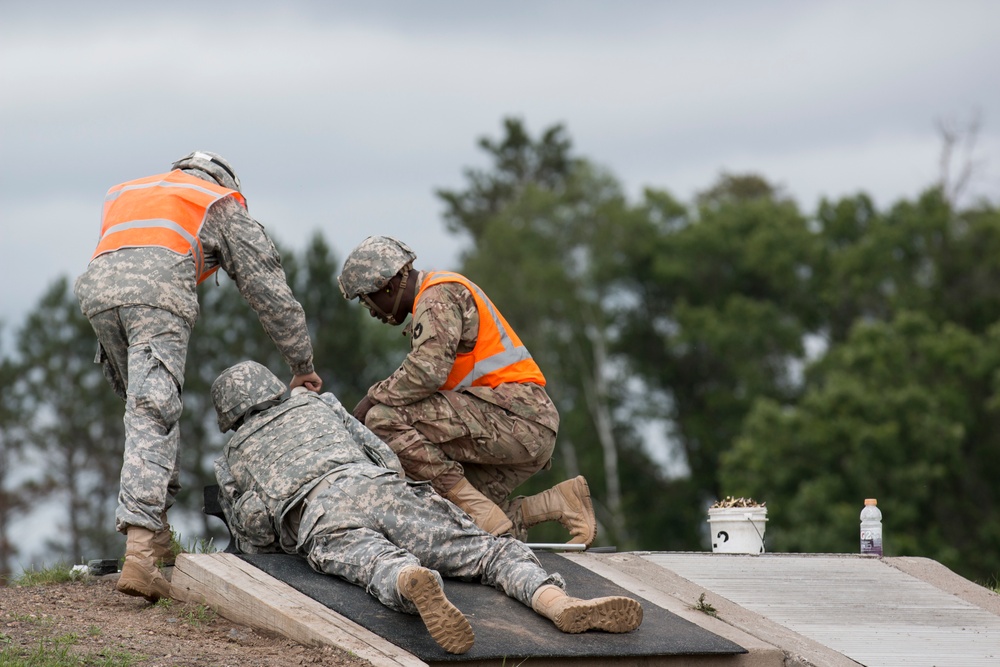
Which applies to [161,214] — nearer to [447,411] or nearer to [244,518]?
[244,518]

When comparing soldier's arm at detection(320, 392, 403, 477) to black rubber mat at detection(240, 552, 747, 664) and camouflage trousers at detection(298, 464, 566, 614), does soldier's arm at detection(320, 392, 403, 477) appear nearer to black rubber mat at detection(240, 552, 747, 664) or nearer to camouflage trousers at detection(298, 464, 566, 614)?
camouflage trousers at detection(298, 464, 566, 614)

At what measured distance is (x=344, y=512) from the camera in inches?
275

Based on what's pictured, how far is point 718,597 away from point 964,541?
24.1m

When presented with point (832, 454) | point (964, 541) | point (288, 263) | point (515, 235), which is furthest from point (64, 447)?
point (964, 541)

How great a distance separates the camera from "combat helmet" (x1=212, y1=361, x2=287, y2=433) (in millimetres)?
7531

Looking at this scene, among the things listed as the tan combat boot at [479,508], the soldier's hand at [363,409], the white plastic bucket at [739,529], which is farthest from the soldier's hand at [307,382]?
the white plastic bucket at [739,529]

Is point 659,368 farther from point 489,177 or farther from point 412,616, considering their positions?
point 412,616

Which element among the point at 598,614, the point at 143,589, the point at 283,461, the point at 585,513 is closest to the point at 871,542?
the point at 585,513

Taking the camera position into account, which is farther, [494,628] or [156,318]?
[156,318]

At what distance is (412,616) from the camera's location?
661cm

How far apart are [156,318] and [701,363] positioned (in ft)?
110

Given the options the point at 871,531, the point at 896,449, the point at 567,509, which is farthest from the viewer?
the point at 896,449

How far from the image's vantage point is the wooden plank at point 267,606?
627 cm

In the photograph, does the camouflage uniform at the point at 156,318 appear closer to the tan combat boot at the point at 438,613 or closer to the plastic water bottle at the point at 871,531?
the tan combat boot at the point at 438,613
